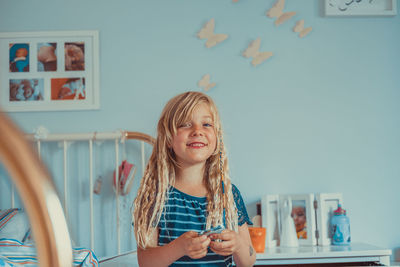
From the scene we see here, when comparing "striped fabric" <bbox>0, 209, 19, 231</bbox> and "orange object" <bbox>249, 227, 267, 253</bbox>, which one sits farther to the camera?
"orange object" <bbox>249, 227, 267, 253</bbox>

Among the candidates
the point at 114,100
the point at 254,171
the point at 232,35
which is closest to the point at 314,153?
the point at 254,171

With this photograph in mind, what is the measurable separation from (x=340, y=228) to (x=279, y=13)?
3.19 feet

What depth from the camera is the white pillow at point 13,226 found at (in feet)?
4.33

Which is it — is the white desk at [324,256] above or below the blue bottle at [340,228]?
below

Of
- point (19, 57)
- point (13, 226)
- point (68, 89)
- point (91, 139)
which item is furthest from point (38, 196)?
point (19, 57)

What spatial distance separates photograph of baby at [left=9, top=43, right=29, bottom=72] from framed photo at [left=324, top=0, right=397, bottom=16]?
1.36m

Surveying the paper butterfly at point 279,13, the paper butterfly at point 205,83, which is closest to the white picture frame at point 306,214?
the paper butterfly at point 205,83

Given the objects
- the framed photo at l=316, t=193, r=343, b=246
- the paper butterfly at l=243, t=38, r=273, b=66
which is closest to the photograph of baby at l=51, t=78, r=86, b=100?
the paper butterfly at l=243, t=38, r=273, b=66

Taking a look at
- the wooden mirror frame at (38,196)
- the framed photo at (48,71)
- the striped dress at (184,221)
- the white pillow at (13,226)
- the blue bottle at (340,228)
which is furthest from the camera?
the framed photo at (48,71)

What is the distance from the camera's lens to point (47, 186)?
208 mm

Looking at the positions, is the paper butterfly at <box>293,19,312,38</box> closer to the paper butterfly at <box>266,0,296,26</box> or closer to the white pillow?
the paper butterfly at <box>266,0,296,26</box>

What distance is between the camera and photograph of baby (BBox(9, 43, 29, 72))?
1.83 metres

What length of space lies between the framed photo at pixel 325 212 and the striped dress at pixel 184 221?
2.54ft

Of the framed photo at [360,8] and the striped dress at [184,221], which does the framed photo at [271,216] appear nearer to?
the striped dress at [184,221]
